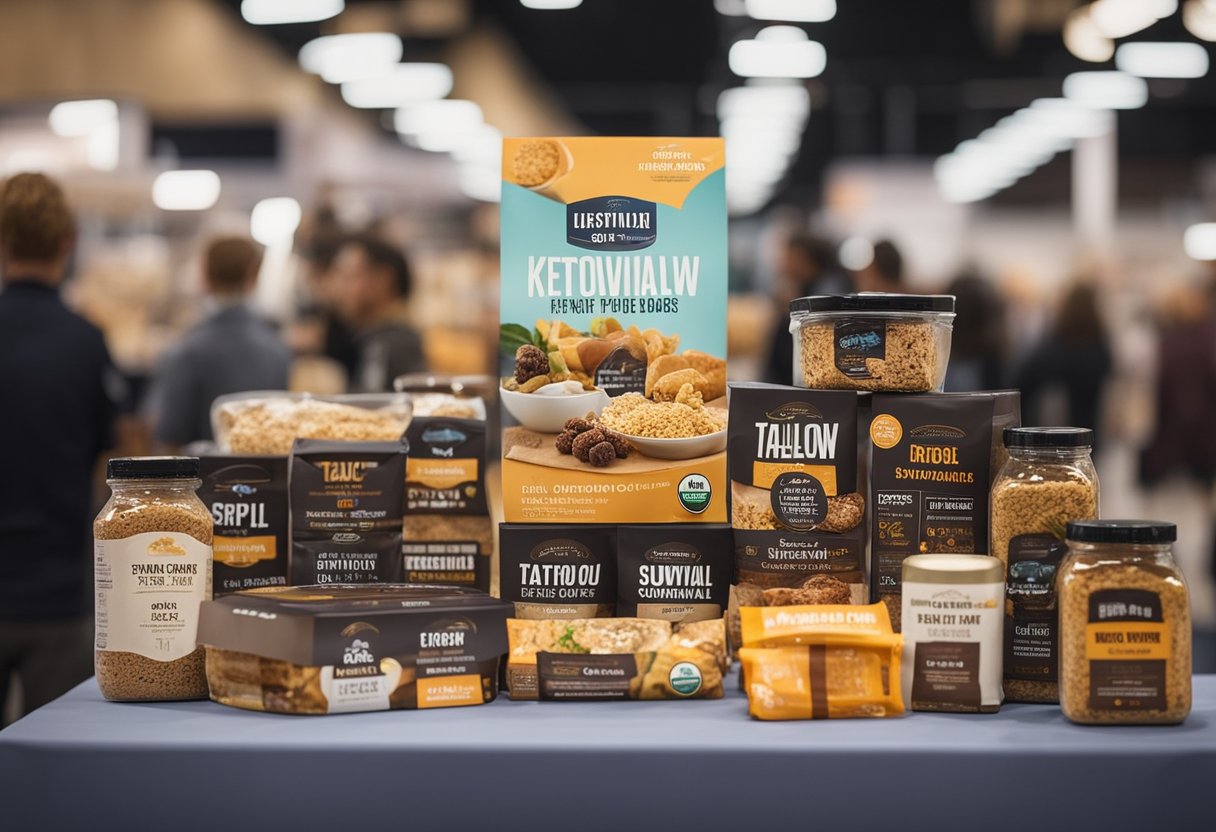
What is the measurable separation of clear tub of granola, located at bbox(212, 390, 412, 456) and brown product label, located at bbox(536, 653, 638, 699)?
0.46 meters

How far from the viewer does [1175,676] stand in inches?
57.1

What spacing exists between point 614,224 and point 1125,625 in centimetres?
86

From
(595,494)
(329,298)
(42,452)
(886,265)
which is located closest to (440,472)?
(595,494)

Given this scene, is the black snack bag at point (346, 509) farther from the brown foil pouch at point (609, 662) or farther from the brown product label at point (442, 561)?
the brown foil pouch at point (609, 662)

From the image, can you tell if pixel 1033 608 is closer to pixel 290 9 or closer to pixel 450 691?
pixel 450 691

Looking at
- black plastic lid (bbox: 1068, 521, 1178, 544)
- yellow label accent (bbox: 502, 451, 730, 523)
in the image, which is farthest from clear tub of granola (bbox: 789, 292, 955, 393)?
black plastic lid (bbox: 1068, 521, 1178, 544)

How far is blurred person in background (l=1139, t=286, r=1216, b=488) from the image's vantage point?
328 inches

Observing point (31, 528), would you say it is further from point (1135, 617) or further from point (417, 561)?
point (1135, 617)

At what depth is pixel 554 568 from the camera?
1.71m

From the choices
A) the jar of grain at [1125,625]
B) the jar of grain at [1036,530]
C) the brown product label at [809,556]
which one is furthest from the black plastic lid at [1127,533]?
the brown product label at [809,556]

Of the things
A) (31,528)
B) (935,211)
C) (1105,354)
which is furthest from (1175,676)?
(935,211)

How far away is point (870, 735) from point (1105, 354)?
6.58 metres

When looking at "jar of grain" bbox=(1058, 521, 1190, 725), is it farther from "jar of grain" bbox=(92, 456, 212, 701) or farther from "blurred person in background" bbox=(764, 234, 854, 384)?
"blurred person in background" bbox=(764, 234, 854, 384)

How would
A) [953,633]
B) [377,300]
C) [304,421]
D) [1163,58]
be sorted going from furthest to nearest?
[1163,58] < [377,300] < [304,421] < [953,633]
